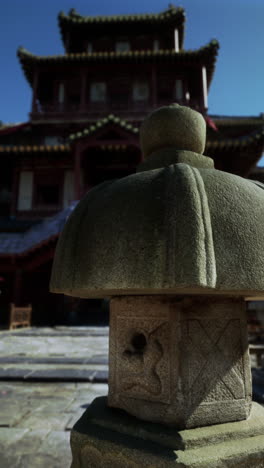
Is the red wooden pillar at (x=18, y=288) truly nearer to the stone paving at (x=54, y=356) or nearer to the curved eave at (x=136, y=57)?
the stone paving at (x=54, y=356)

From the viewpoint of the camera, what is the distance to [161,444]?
59.4 inches

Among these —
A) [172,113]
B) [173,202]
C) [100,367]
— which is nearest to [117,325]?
[173,202]

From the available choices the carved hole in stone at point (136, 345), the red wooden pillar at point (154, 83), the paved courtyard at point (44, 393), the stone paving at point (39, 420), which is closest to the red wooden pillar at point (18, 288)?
the paved courtyard at point (44, 393)

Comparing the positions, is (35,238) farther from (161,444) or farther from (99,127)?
(161,444)

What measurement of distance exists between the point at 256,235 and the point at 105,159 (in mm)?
13934

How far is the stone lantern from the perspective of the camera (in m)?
1.41

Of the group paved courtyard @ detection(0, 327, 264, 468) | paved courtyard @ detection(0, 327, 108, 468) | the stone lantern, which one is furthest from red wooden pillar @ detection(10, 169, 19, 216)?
the stone lantern

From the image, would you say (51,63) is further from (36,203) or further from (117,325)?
(117,325)

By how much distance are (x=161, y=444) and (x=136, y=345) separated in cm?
49

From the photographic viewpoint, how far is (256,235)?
1494 millimetres

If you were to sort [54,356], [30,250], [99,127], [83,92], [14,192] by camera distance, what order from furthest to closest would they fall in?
[83,92] → [14,192] → [99,127] → [30,250] → [54,356]

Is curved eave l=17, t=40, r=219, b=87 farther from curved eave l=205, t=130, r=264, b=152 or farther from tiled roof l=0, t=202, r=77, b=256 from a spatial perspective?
tiled roof l=0, t=202, r=77, b=256

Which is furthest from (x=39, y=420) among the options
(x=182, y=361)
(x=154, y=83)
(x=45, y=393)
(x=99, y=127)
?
(x=154, y=83)

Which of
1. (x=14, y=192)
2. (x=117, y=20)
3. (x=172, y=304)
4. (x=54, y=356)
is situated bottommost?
(x=54, y=356)
